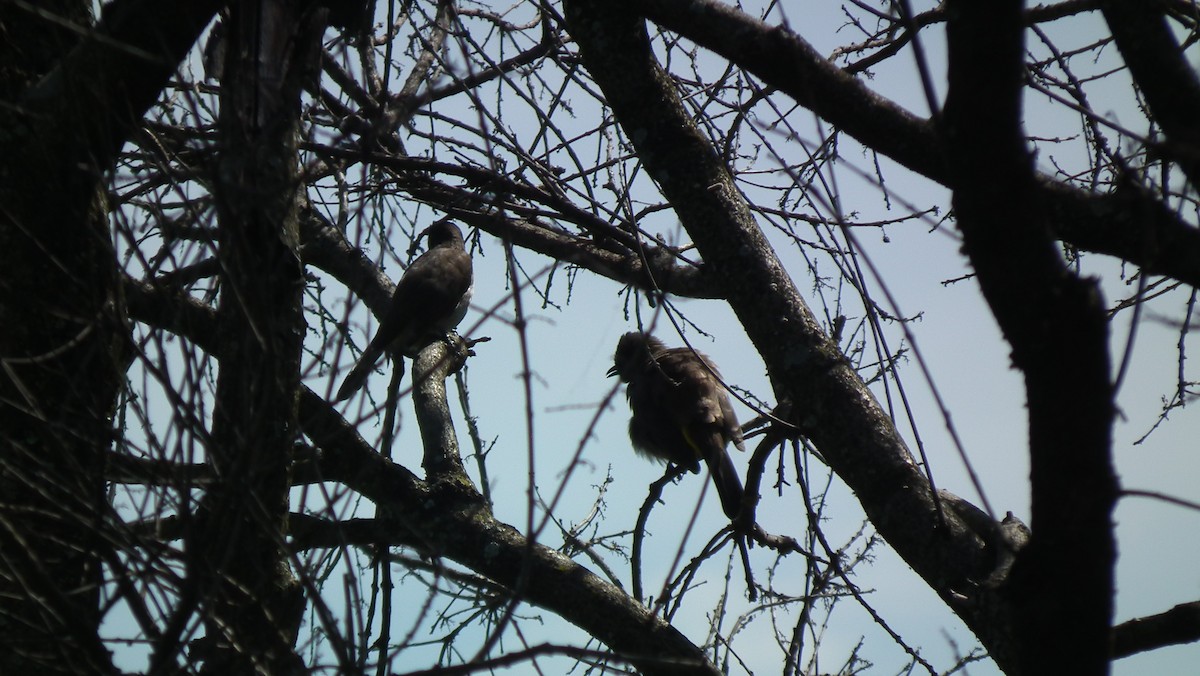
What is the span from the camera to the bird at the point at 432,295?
20.2 feet

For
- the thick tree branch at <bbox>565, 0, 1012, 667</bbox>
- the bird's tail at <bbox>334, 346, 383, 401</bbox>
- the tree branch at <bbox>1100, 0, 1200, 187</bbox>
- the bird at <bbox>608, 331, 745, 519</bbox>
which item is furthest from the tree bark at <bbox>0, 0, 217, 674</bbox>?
the bird at <bbox>608, 331, 745, 519</bbox>

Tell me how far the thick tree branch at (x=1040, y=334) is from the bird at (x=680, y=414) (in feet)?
15.5

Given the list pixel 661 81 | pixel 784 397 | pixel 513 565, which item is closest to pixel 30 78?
pixel 661 81

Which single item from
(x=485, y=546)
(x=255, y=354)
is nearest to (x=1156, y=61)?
(x=255, y=354)

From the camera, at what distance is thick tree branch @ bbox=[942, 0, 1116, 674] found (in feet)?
5.33

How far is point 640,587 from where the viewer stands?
4418 mm

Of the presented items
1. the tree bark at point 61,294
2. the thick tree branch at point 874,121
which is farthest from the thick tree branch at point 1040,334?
the tree bark at point 61,294

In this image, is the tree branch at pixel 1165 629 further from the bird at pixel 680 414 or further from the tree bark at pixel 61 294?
the bird at pixel 680 414

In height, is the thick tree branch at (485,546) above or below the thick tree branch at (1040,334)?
above

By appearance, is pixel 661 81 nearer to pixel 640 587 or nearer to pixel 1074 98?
pixel 1074 98

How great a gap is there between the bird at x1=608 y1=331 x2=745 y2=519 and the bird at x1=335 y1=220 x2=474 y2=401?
4.52 feet

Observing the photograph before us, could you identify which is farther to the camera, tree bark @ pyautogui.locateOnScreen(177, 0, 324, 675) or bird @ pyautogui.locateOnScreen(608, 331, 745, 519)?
bird @ pyautogui.locateOnScreen(608, 331, 745, 519)

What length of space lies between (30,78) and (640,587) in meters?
2.94

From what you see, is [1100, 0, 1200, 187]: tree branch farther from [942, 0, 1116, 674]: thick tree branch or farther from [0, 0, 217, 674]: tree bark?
[0, 0, 217, 674]: tree bark
